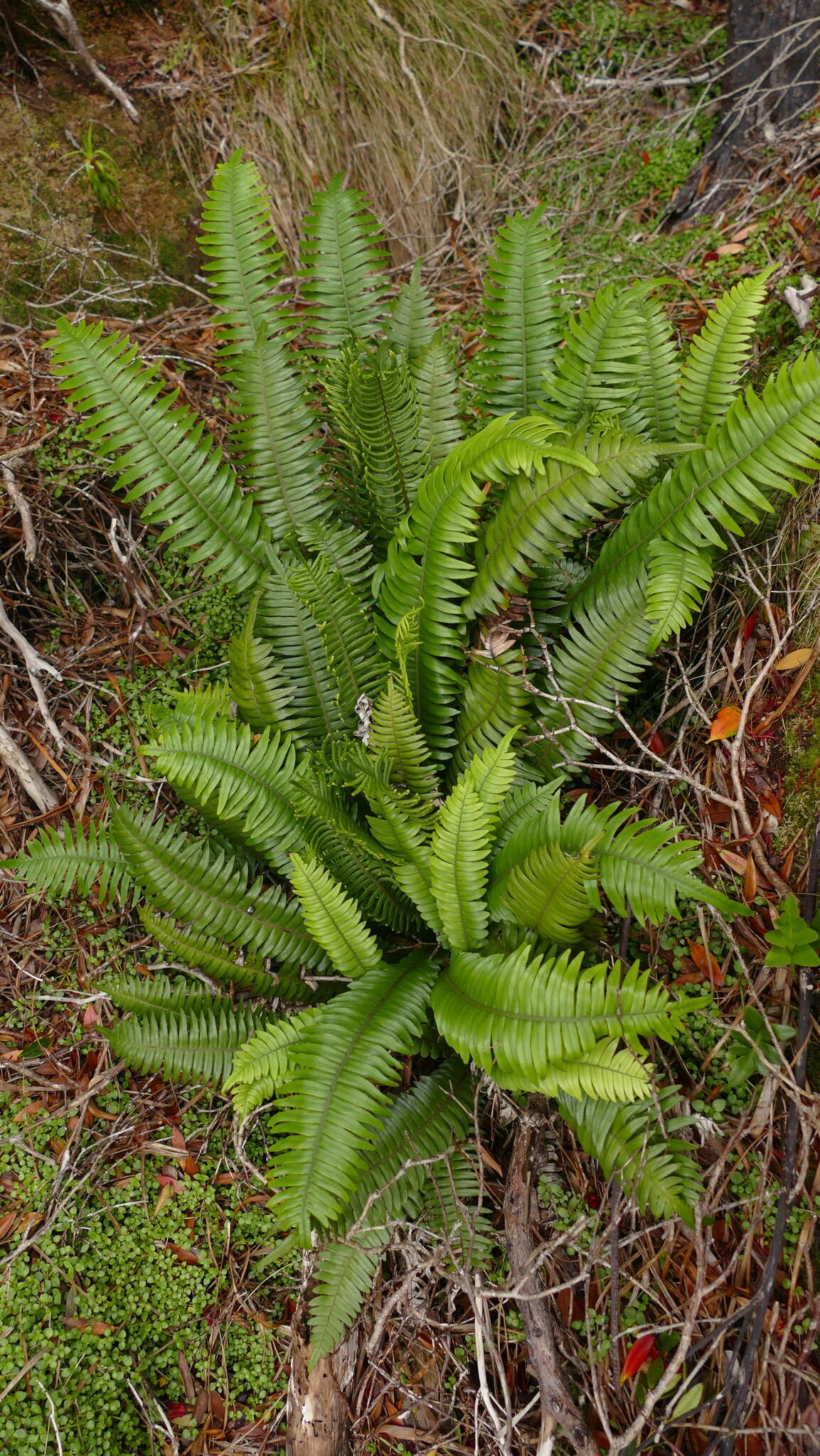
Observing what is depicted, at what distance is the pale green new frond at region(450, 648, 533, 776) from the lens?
8.25ft

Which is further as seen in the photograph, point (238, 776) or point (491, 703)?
point (491, 703)

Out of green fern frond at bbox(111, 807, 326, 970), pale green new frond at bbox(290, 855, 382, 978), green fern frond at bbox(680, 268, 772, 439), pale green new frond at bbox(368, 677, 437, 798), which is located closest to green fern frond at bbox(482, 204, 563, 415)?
green fern frond at bbox(680, 268, 772, 439)

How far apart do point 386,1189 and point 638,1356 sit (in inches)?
27.8

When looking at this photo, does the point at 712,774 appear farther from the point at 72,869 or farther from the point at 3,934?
the point at 3,934

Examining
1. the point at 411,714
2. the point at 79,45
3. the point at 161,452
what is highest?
the point at 79,45

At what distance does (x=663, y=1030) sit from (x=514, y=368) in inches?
81.1

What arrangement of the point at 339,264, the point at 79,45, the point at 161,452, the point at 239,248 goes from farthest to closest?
the point at 79,45, the point at 339,264, the point at 239,248, the point at 161,452

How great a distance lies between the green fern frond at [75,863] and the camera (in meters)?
2.57

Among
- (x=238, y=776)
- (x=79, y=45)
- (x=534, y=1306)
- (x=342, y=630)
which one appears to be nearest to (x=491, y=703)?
(x=342, y=630)

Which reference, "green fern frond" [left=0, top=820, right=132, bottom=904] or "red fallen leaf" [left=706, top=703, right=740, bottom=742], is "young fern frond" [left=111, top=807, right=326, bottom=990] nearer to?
"green fern frond" [left=0, top=820, right=132, bottom=904]

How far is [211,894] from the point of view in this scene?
2.51 m

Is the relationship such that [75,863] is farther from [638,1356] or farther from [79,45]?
[79,45]

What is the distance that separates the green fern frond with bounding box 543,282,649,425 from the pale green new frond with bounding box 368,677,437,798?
103cm

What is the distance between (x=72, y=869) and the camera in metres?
2.60
